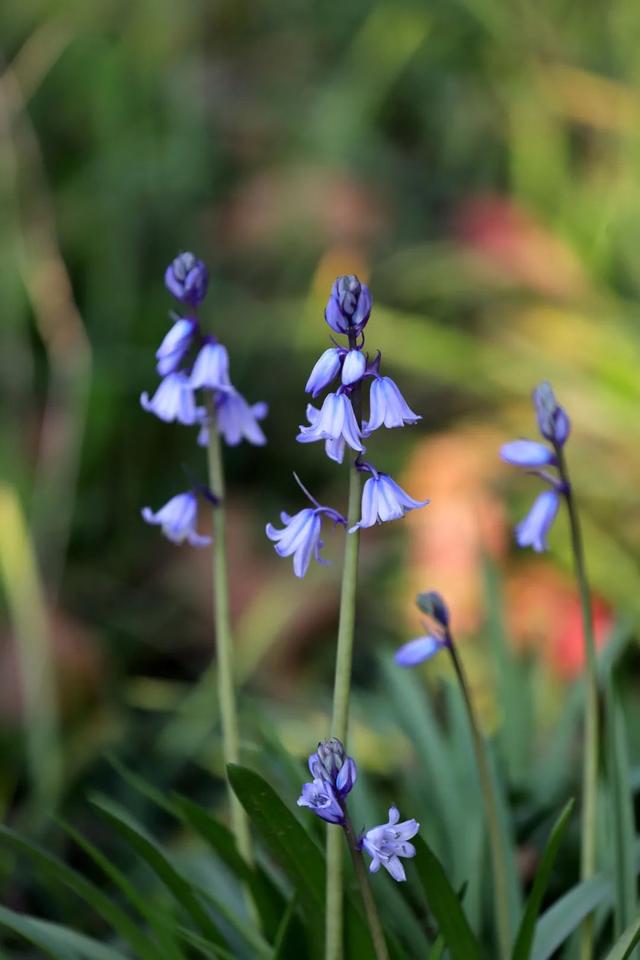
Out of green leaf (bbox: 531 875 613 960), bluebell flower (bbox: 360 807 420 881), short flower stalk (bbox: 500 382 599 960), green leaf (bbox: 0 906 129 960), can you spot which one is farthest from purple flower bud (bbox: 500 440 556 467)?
green leaf (bbox: 0 906 129 960)

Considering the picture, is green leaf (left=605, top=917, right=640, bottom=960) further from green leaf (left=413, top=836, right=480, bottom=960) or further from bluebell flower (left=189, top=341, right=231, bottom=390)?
bluebell flower (left=189, top=341, right=231, bottom=390)

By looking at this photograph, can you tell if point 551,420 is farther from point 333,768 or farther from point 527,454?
point 333,768

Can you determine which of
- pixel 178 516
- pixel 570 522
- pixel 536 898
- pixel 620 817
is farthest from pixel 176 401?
pixel 620 817

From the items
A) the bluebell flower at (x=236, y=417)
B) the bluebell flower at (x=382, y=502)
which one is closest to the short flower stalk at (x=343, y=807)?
the bluebell flower at (x=382, y=502)

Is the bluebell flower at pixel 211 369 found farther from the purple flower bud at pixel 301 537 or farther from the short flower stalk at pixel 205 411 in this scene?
the purple flower bud at pixel 301 537

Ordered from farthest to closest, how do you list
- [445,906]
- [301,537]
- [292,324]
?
[292,324] → [445,906] → [301,537]
